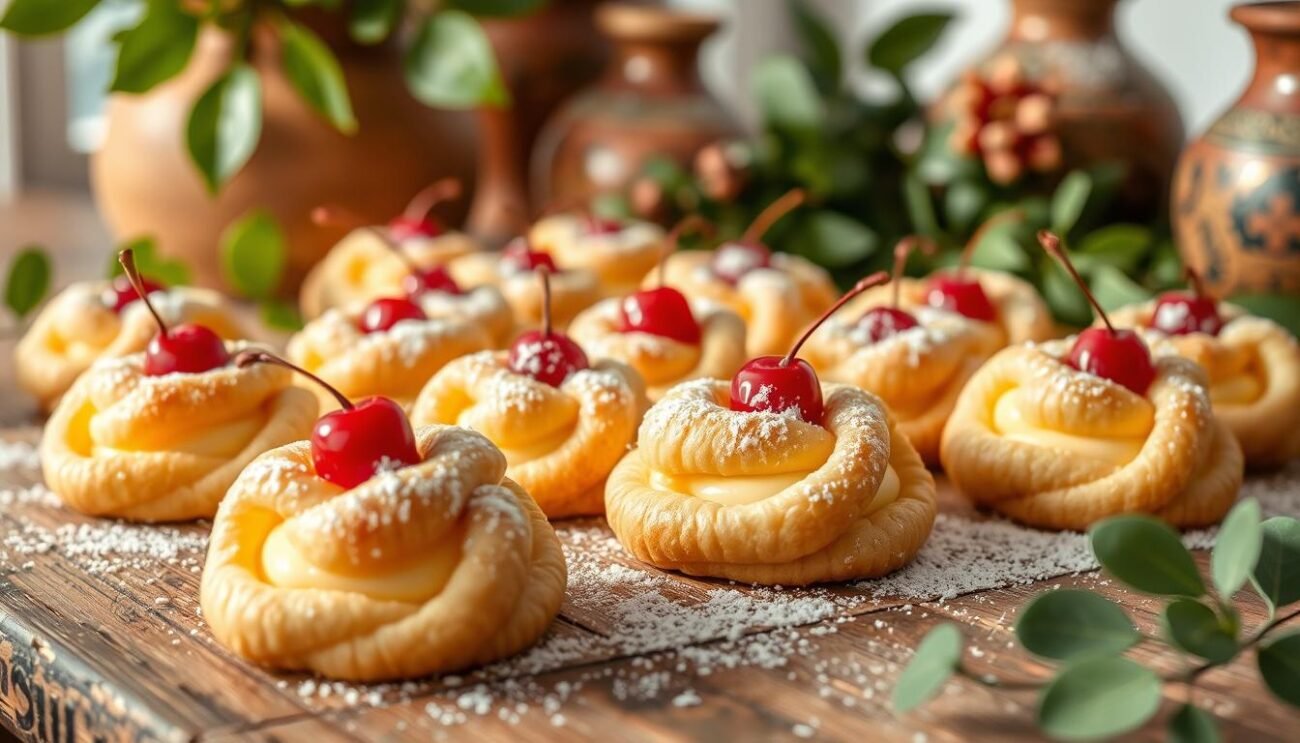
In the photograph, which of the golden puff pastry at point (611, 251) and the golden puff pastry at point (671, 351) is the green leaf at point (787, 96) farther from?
the golden puff pastry at point (671, 351)

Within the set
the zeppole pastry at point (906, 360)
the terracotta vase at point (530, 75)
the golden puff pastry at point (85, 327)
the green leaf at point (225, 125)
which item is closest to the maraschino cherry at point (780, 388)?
the zeppole pastry at point (906, 360)

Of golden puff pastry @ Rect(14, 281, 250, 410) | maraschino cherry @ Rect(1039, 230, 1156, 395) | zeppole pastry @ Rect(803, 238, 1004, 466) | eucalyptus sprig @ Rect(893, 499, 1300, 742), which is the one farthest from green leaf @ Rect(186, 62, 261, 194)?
eucalyptus sprig @ Rect(893, 499, 1300, 742)

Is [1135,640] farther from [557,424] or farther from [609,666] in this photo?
[557,424]

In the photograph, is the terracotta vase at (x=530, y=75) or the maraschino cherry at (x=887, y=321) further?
the terracotta vase at (x=530, y=75)

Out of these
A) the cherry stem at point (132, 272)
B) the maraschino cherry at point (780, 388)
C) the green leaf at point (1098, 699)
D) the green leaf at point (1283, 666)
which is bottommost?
the green leaf at point (1283, 666)

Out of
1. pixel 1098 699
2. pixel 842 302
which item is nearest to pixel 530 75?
pixel 842 302

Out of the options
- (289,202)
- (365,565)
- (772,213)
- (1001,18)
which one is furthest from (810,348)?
(1001,18)
